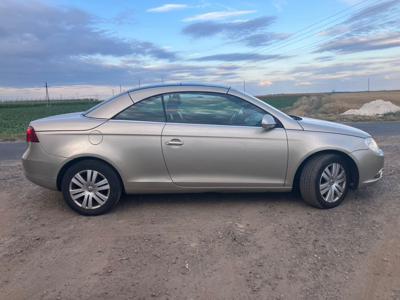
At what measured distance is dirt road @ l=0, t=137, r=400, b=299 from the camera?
3.62 meters

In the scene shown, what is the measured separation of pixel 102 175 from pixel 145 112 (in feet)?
3.05

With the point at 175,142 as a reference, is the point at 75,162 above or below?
below

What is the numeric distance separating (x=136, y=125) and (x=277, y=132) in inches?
68.1

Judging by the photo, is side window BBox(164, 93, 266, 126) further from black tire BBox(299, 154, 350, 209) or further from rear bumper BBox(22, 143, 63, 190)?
rear bumper BBox(22, 143, 63, 190)

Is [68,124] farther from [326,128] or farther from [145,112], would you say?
[326,128]

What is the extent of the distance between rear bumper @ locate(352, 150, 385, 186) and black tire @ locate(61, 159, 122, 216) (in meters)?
3.00

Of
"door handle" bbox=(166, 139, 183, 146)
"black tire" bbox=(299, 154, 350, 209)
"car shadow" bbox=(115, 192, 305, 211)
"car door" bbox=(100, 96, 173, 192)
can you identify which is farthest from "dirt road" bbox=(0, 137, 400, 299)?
"door handle" bbox=(166, 139, 183, 146)

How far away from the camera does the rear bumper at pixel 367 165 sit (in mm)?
5492

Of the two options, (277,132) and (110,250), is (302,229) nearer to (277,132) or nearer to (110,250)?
(277,132)

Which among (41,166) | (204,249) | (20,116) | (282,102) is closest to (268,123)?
(204,249)

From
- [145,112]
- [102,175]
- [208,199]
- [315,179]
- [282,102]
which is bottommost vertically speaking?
[282,102]

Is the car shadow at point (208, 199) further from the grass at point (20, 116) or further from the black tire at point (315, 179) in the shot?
the grass at point (20, 116)

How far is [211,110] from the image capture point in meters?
5.40

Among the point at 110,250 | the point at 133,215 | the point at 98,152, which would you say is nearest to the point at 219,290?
the point at 110,250
